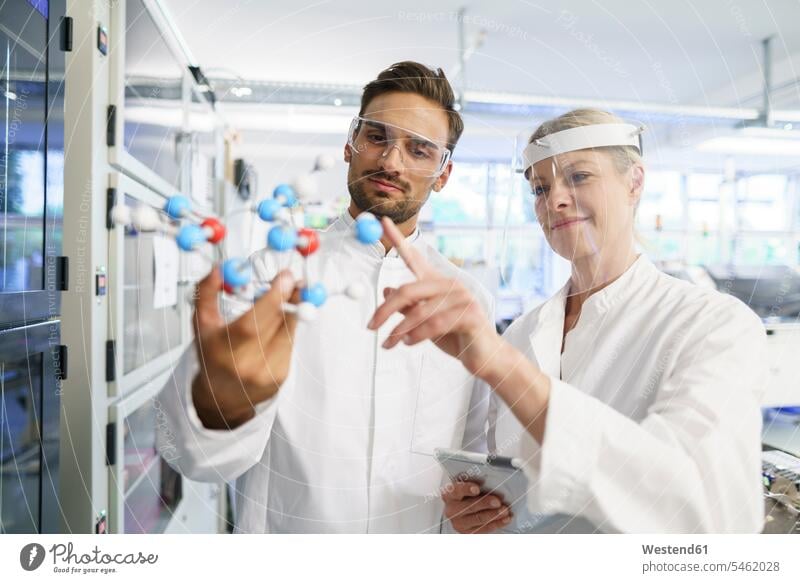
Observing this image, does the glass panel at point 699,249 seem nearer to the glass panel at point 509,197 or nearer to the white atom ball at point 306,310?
the glass panel at point 509,197

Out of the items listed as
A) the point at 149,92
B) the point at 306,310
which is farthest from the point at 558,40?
the point at 149,92

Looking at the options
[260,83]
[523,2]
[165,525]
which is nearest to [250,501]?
[260,83]

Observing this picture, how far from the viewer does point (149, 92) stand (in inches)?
45.2

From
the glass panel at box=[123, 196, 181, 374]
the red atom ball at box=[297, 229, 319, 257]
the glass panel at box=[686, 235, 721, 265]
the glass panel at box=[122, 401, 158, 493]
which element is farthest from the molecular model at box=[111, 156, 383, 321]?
the glass panel at box=[122, 401, 158, 493]

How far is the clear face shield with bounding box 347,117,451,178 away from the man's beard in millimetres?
21

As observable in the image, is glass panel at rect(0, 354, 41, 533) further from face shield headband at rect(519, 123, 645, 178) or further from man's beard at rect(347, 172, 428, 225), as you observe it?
face shield headband at rect(519, 123, 645, 178)

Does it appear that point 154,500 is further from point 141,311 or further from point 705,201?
point 705,201

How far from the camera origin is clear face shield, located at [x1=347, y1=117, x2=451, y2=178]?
59 centimetres

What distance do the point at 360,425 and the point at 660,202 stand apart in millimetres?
481

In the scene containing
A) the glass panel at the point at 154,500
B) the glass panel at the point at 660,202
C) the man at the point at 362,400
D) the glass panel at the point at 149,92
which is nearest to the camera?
the man at the point at 362,400

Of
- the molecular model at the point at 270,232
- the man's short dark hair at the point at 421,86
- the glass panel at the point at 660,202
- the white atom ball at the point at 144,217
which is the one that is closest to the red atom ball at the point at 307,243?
the molecular model at the point at 270,232

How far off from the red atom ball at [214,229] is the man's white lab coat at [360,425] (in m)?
0.17

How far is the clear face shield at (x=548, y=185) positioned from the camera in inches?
24.2
